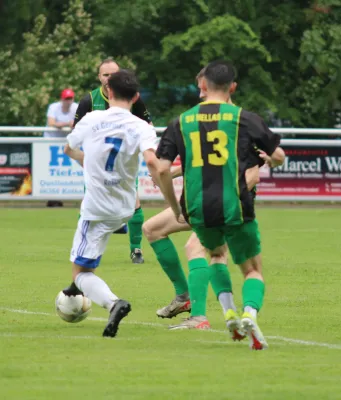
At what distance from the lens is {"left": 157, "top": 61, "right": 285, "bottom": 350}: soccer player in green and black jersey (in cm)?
864

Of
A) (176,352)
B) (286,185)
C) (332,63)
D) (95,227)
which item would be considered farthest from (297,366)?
(332,63)

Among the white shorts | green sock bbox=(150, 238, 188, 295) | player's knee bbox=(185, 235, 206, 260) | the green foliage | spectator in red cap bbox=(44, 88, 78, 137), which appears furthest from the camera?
the green foliage

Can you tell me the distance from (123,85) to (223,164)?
106 cm

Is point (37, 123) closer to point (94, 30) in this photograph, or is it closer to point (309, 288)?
point (94, 30)

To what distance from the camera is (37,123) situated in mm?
28891

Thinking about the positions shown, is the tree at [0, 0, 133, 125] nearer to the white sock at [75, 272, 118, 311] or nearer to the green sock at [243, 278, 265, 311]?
the white sock at [75, 272, 118, 311]

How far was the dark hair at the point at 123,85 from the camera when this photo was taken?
30.6 ft

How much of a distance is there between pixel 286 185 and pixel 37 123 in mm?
6576

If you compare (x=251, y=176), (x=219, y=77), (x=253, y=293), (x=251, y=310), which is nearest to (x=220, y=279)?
(x=253, y=293)

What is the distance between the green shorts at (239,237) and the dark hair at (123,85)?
110 centimetres

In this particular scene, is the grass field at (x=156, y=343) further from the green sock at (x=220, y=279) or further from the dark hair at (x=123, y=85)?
the dark hair at (x=123, y=85)

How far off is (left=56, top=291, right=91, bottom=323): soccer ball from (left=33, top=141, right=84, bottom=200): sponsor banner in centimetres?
1394

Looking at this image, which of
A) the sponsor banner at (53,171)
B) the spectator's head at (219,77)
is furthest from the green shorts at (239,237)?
the sponsor banner at (53,171)

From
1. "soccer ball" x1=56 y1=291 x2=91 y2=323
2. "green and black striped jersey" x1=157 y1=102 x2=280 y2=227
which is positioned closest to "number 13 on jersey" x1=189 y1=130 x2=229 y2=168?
"green and black striped jersey" x1=157 y1=102 x2=280 y2=227
